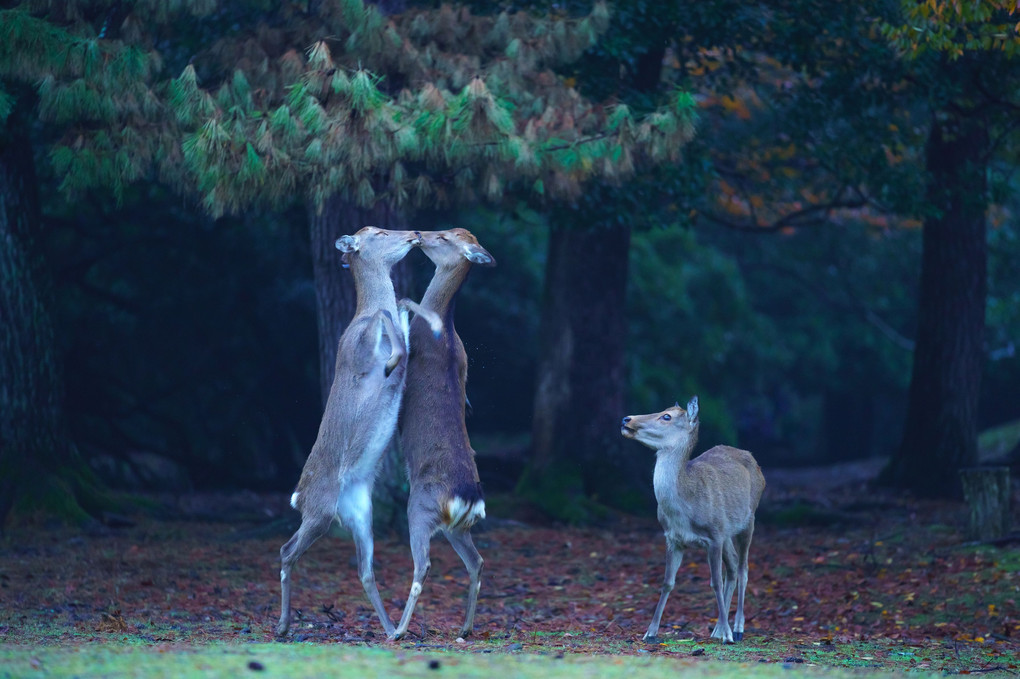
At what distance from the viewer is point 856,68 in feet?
39.5

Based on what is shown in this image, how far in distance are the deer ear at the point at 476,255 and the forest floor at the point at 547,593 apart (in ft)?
7.92

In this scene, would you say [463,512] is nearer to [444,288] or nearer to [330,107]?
[444,288]

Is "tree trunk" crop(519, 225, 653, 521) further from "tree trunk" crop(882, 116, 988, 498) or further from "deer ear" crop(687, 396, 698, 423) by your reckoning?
"deer ear" crop(687, 396, 698, 423)

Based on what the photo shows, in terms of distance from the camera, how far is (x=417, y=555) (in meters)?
6.98

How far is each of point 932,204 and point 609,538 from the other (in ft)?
16.5

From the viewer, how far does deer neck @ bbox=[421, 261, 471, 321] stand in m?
7.75

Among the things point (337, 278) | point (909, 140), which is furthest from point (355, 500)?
point (909, 140)

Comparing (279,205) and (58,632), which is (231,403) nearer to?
(279,205)

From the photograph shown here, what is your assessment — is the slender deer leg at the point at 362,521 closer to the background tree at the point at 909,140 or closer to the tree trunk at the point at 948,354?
the background tree at the point at 909,140

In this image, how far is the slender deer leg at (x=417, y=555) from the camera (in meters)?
6.88

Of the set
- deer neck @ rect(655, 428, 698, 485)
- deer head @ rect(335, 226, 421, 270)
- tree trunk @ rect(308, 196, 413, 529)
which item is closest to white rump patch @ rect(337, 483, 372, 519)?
deer head @ rect(335, 226, 421, 270)

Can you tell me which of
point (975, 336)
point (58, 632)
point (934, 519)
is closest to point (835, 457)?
point (975, 336)

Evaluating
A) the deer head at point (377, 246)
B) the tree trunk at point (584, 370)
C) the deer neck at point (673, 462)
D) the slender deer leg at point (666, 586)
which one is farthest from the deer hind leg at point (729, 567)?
the tree trunk at point (584, 370)

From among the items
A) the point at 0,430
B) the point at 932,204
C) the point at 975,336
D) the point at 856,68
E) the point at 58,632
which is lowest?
the point at 58,632
